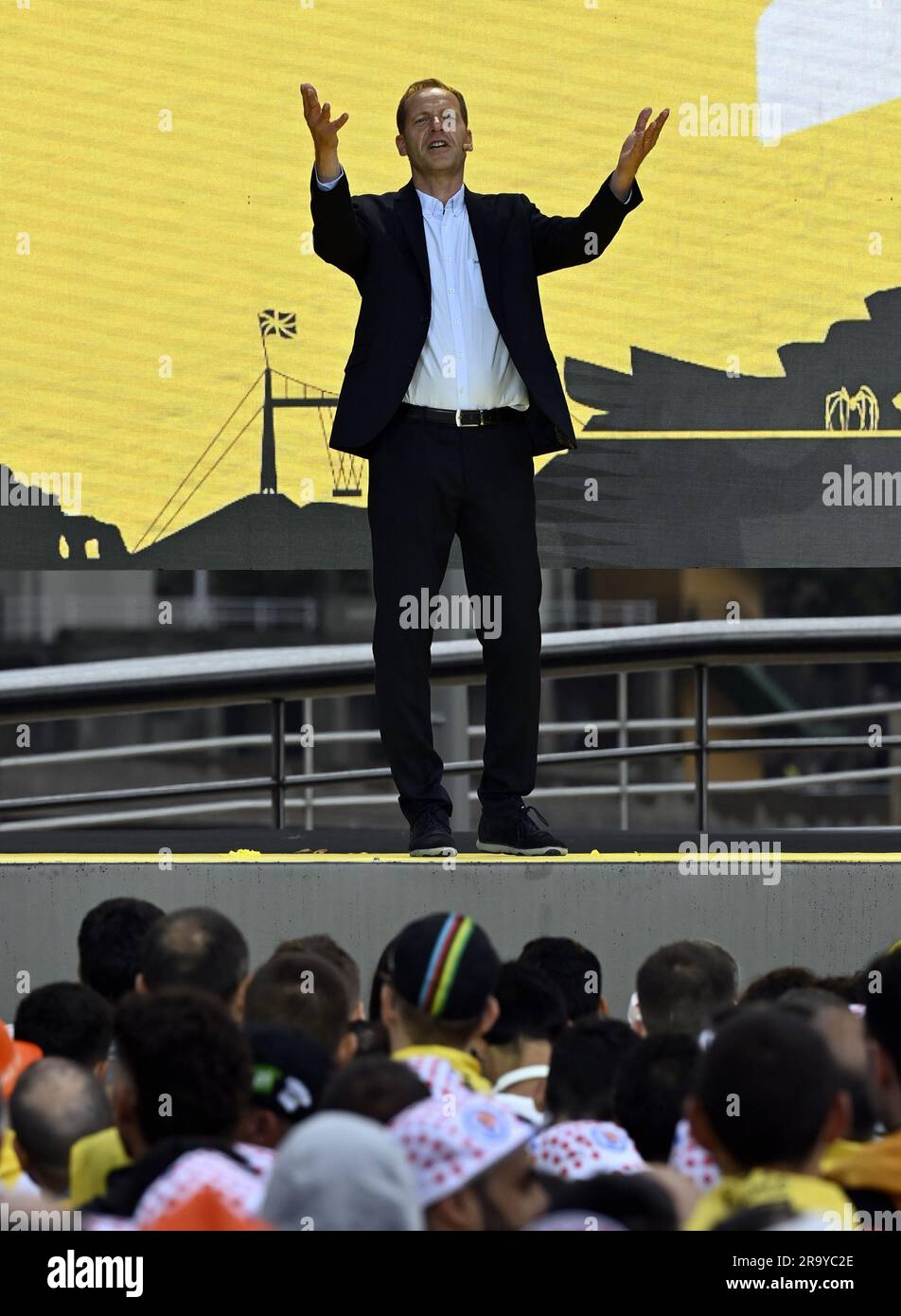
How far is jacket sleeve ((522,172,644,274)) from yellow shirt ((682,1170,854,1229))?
2670 millimetres

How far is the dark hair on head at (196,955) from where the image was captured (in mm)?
3350

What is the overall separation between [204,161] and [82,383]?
26.2 inches

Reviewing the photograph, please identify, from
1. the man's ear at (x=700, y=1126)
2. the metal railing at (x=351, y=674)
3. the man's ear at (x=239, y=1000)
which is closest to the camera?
the man's ear at (x=700, y=1126)

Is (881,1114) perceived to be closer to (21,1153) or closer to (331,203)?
(21,1153)

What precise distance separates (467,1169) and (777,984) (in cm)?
144

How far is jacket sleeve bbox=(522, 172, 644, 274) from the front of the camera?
450cm

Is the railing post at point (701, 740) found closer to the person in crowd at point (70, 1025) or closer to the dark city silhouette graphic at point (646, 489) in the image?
the dark city silhouette graphic at point (646, 489)

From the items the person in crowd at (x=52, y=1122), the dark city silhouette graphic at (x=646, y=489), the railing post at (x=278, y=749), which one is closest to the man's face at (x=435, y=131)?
the dark city silhouette graphic at (x=646, y=489)

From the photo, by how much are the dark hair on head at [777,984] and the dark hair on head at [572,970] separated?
0.32 meters

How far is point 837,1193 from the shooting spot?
228 cm

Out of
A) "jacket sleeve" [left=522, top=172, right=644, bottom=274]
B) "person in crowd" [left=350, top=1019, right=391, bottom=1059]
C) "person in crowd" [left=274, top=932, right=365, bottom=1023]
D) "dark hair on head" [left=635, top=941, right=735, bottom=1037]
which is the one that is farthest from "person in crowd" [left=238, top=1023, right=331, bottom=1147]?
"jacket sleeve" [left=522, top=172, right=644, bottom=274]

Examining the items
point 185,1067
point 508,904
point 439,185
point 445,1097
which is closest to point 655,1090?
point 445,1097

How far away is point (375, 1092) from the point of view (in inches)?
96.3
